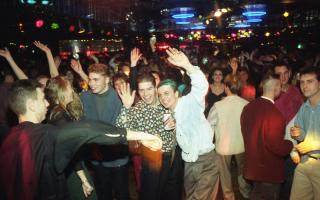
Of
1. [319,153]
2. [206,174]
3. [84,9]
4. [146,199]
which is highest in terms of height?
[84,9]

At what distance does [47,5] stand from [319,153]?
8.42 meters

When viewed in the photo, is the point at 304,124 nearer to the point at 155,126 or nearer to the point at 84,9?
the point at 155,126

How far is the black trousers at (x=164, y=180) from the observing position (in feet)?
13.9

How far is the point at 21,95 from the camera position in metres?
2.77

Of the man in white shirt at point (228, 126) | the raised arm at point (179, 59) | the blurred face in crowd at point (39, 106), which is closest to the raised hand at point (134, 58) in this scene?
the man in white shirt at point (228, 126)

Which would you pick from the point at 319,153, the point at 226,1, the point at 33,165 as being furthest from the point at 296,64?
the point at 33,165

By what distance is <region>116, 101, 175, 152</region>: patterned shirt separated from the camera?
434 cm

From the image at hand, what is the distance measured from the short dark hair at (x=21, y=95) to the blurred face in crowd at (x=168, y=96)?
1694 millimetres

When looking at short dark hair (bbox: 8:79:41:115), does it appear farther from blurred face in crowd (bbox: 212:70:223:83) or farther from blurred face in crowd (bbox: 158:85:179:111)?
blurred face in crowd (bbox: 212:70:223:83)

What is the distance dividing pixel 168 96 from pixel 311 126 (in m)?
1.81

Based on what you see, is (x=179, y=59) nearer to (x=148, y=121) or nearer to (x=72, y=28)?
(x=148, y=121)

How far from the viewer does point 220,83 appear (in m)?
6.68

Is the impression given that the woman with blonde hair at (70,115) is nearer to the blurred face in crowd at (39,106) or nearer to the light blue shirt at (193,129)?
the blurred face in crowd at (39,106)

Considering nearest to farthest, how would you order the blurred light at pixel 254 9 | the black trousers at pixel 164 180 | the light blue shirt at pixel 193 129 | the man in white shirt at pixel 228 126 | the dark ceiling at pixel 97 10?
the light blue shirt at pixel 193 129
the black trousers at pixel 164 180
the man in white shirt at pixel 228 126
the dark ceiling at pixel 97 10
the blurred light at pixel 254 9
